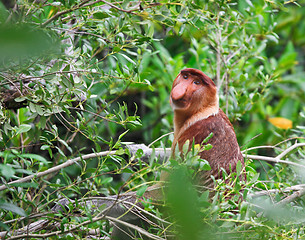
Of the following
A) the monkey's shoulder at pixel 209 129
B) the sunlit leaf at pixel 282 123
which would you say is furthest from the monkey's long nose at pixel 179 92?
the sunlit leaf at pixel 282 123

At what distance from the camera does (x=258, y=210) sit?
1202 millimetres

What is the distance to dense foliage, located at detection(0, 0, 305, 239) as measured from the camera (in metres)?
0.85

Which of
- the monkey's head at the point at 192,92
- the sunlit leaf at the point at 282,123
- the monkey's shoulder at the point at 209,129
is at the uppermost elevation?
the monkey's head at the point at 192,92

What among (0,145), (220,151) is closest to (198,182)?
(220,151)

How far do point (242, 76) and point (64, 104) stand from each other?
121 centimetres

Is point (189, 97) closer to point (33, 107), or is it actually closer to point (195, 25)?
point (195, 25)

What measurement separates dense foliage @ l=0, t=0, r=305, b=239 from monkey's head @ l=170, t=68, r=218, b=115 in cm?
14

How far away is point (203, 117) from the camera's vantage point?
4.74 ft

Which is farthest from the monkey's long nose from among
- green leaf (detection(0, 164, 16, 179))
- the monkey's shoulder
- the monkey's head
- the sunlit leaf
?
the sunlit leaf

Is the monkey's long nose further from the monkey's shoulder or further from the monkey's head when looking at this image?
the monkey's shoulder

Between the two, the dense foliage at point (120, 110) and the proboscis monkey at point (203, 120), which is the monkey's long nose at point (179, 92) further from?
the dense foliage at point (120, 110)

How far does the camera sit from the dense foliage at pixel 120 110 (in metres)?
0.85

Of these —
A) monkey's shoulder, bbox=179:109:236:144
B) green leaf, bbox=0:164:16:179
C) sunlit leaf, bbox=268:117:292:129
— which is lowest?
sunlit leaf, bbox=268:117:292:129

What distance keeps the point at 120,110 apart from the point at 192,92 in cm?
34
